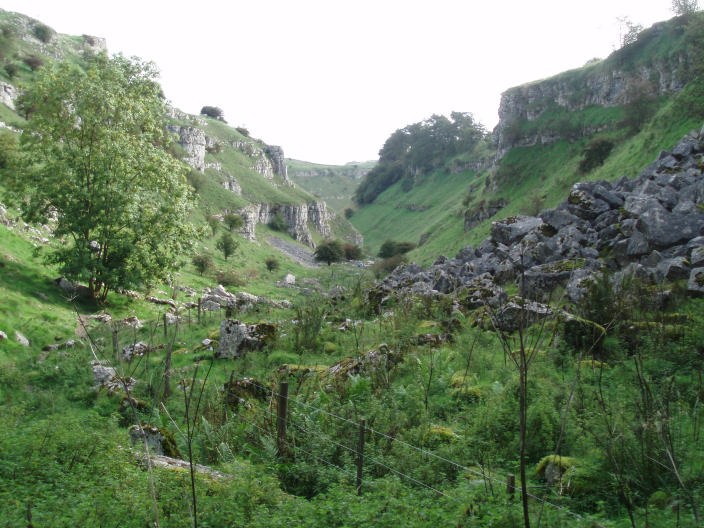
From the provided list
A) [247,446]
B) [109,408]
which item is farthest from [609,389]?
[109,408]

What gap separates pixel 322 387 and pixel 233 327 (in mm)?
4250

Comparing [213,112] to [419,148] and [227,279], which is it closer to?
[419,148]

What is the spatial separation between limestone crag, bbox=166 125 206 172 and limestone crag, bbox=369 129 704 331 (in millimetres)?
70113

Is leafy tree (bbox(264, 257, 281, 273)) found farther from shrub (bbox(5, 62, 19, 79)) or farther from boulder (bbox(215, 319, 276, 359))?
boulder (bbox(215, 319, 276, 359))

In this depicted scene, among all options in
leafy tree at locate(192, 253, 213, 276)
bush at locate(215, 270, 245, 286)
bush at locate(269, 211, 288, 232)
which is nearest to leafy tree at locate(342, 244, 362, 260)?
bush at locate(269, 211, 288, 232)

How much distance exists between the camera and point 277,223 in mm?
85188

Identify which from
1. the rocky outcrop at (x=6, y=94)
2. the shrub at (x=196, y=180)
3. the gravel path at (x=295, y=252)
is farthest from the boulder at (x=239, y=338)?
the shrub at (x=196, y=180)

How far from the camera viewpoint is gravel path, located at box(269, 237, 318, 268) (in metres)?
69.0

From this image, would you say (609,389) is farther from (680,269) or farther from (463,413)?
(680,269)

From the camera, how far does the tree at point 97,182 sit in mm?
15398

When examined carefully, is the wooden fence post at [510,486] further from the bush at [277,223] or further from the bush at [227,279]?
the bush at [277,223]

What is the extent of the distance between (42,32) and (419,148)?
96038 millimetres

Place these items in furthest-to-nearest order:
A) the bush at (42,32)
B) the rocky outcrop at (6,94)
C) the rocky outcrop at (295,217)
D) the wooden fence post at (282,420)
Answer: the bush at (42,32)
the rocky outcrop at (295,217)
the rocky outcrop at (6,94)
the wooden fence post at (282,420)

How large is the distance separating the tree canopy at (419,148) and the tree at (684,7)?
70.1 metres
